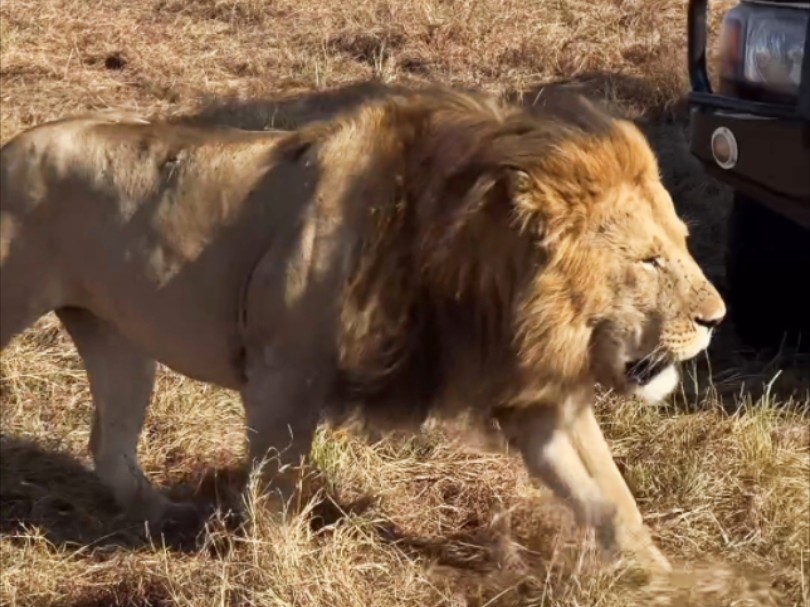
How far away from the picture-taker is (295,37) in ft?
22.4

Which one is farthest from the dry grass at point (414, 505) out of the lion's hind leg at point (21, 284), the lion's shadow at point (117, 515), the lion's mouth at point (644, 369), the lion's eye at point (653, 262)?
the lion's eye at point (653, 262)

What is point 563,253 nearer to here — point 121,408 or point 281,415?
point 281,415

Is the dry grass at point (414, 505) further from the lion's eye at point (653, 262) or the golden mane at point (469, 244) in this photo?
the lion's eye at point (653, 262)

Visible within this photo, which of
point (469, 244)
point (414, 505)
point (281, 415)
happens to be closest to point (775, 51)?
point (469, 244)

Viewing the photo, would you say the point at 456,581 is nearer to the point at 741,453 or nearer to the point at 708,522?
the point at 708,522

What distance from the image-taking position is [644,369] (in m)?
2.70

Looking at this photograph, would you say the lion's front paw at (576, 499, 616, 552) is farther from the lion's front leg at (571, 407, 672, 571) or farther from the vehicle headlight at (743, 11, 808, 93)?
the vehicle headlight at (743, 11, 808, 93)

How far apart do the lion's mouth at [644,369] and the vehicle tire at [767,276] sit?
1571 mm

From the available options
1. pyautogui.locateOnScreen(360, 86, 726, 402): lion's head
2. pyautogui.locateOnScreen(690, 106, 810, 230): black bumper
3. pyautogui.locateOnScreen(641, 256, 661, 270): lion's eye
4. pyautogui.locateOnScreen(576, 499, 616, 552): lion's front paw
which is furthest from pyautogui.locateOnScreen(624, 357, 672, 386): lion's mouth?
pyautogui.locateOnScreen(690, 106, 810, 230): black bumper

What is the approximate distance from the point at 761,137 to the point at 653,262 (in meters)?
0.91

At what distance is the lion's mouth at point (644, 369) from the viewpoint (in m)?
2.66

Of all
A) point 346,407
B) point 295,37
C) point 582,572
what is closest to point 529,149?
point 346,407

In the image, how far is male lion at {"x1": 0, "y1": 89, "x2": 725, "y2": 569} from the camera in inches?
103

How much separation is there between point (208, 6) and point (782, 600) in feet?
16.3
